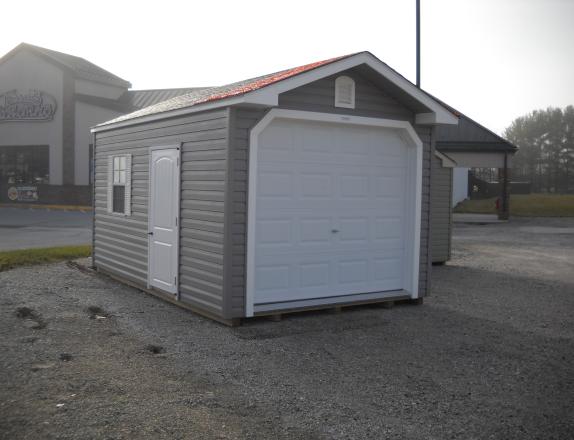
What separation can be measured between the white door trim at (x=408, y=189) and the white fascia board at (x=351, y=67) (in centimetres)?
32

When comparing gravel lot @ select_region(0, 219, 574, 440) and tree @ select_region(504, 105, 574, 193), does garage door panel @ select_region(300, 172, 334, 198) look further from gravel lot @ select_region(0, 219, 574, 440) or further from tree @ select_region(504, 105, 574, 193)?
tree @ select_region(504, 105, 574, 193)

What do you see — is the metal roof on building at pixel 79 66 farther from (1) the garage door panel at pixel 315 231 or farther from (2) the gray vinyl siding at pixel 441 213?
(1) the garage door panel at pixel 315 231

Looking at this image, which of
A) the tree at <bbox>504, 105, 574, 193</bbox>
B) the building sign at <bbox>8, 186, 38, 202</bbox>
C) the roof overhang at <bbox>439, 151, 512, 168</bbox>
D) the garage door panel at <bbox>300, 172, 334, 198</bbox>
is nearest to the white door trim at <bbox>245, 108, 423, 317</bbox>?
the garage door panel at <bbox>300, 172, 334, 198</bbox>

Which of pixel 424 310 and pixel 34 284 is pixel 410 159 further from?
pixel 34 284

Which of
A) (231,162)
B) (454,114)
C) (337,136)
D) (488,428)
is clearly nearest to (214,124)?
(231,162)

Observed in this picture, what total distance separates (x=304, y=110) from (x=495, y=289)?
15.9 ft

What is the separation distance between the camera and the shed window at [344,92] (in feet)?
27.2

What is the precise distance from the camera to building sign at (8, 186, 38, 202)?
1296 inches

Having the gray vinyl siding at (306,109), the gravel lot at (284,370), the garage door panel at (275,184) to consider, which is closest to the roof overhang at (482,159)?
the gravel lot at (284,370)

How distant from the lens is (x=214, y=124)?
25.4 ft

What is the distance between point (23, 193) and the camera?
33156 mm

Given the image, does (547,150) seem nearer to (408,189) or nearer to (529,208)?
(529,208)

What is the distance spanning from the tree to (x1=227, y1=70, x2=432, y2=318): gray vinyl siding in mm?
58665

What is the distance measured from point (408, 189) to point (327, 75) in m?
2.18
